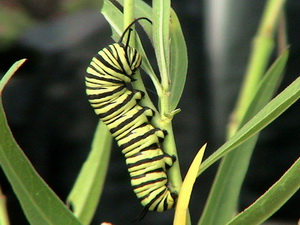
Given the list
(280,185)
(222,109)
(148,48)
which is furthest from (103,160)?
(222,109)

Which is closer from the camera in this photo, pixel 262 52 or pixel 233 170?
pixel 233 170

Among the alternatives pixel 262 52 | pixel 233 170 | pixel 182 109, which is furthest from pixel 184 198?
pixel 182 109

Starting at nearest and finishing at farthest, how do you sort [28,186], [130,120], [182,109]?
1. [28,186]
2. [130,120]
3. [182,109]

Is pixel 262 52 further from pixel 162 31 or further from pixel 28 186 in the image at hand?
pixel 28 186

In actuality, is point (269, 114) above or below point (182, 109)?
above

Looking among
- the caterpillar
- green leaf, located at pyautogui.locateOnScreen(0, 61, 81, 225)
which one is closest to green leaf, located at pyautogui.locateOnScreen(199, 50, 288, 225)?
the caterpillar

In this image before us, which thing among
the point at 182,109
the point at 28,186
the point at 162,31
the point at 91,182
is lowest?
the point at 182,109

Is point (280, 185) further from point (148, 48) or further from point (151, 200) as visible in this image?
point (148, 48)

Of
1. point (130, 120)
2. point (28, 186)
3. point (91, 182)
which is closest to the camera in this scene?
point (28, 186)
